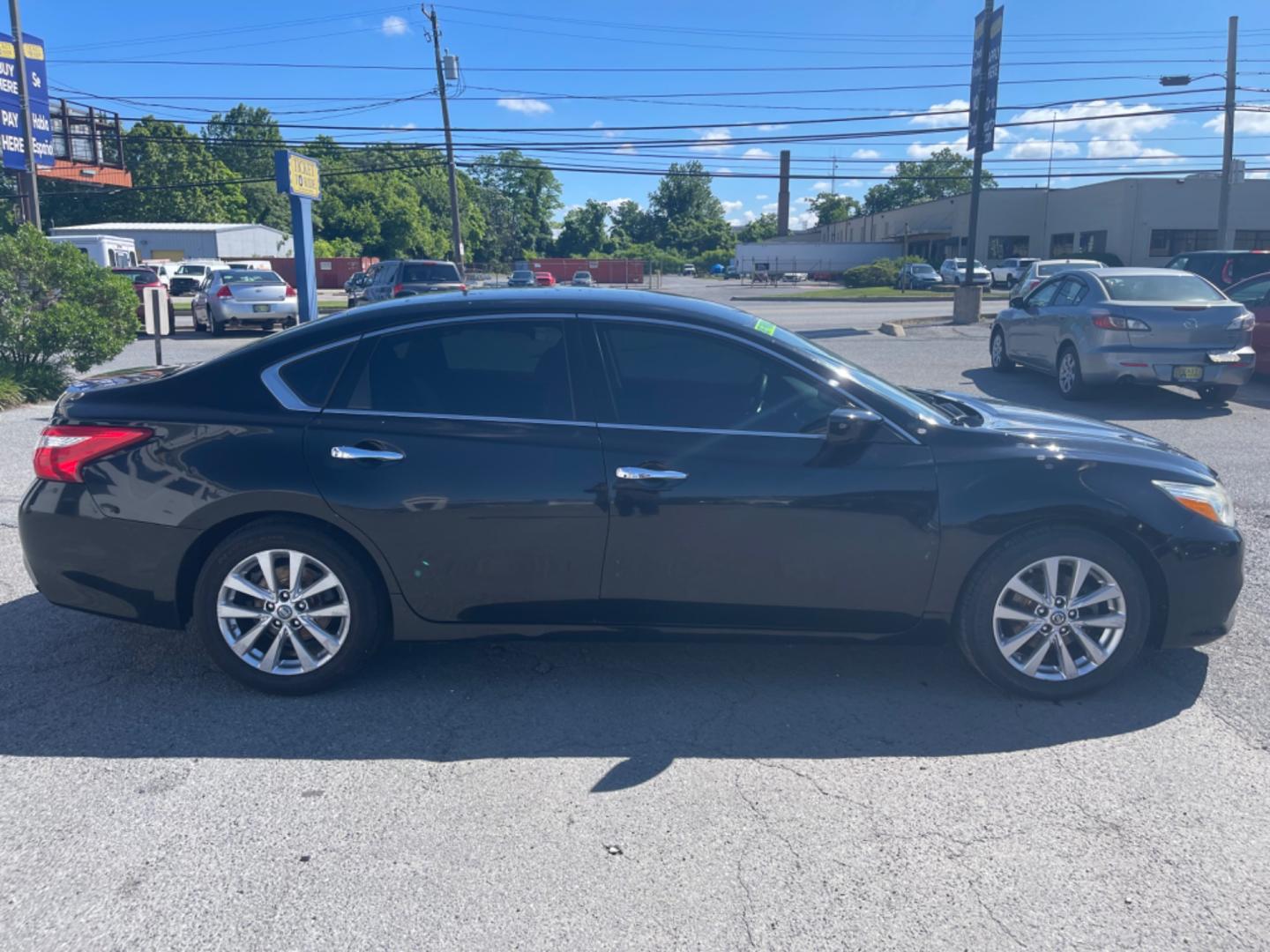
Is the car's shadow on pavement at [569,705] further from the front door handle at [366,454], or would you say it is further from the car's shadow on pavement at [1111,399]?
the car's shadow on pavement at [1111,399]

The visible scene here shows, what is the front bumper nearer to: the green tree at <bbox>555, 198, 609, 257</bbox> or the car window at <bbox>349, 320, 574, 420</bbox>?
the car window at <bbox>349, 320, 574, 420</bbox>

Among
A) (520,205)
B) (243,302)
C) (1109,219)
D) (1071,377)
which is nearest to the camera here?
(1071,377)

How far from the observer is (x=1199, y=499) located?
166 inches

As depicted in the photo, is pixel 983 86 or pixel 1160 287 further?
pixel 983 86

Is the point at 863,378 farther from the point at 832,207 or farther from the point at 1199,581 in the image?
the point at 832,207

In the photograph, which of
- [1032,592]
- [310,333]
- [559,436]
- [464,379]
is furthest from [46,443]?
[1032,592]

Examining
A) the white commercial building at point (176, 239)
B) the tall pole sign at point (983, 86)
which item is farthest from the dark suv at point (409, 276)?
A: the white commercial building at point (176, 239)

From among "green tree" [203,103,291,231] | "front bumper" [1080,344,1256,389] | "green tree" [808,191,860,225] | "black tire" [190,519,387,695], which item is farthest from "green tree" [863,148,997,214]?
"black tire" [190,519,387,695]

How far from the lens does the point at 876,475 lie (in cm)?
407

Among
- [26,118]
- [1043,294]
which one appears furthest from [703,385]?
[26,118]

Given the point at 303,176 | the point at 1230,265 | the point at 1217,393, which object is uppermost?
the point at 303,176

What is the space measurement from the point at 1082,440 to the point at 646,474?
1.91 m

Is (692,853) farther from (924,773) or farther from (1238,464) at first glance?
(1238,464)

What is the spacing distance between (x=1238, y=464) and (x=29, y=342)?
1283cm
